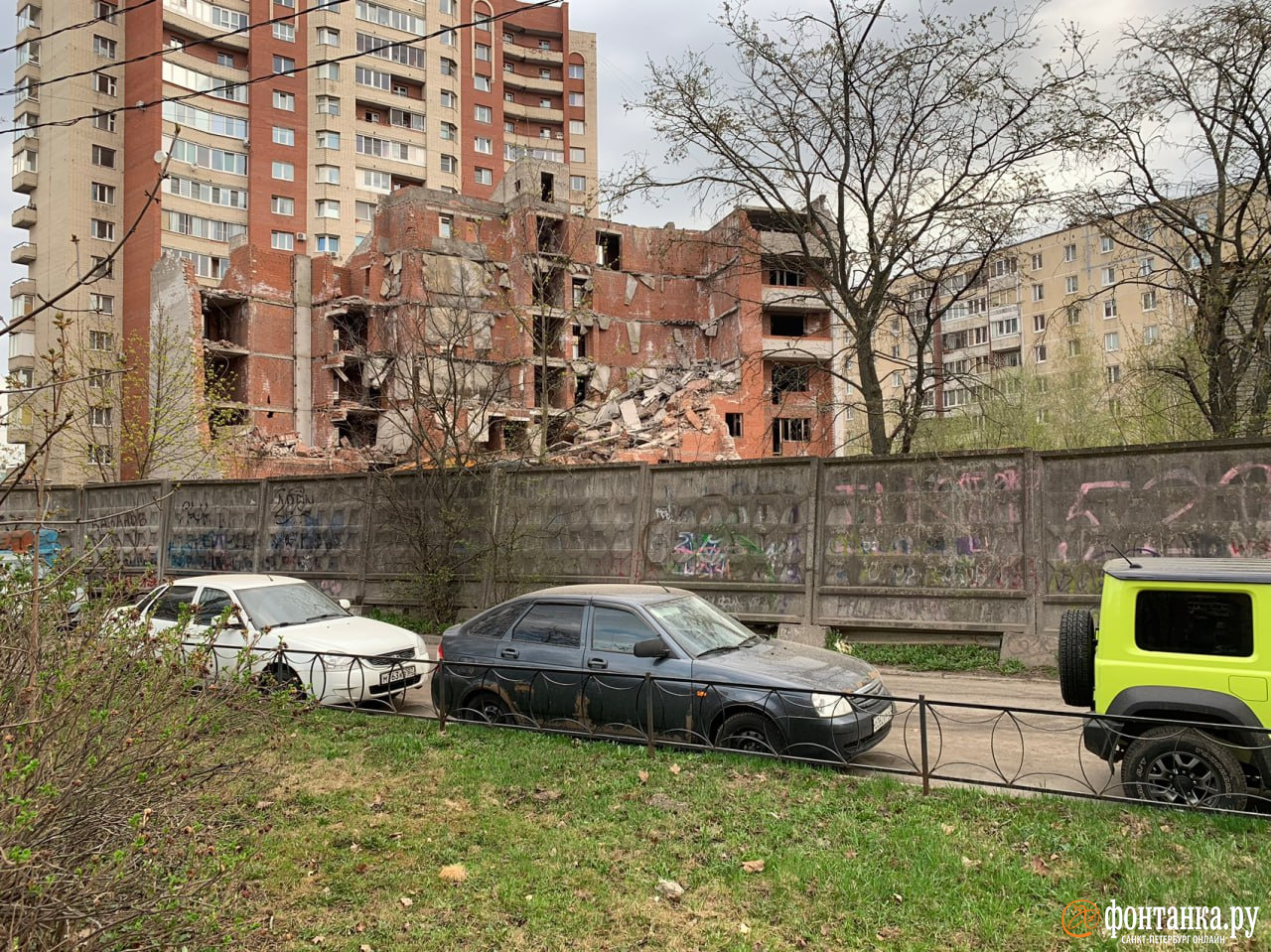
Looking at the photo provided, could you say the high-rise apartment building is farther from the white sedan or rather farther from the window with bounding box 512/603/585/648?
the window with bounding box 512/603/585/648

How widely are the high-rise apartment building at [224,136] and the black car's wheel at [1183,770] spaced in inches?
2093

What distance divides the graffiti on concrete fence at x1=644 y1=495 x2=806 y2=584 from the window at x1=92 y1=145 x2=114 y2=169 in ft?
191

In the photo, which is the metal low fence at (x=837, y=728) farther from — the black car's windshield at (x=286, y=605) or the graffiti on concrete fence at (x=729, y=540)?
the graffiti on concrete fence at (x=729, y=540)

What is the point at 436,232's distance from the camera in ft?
167

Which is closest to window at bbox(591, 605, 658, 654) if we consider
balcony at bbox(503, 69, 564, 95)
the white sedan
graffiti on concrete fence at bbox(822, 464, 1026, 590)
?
the white sedan

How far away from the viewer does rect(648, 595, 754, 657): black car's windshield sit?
8078mm

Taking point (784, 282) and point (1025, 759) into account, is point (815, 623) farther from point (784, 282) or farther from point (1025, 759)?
point (784, 282)

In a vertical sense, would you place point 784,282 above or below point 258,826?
above

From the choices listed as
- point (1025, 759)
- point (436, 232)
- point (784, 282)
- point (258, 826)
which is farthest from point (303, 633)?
point (784, 282)

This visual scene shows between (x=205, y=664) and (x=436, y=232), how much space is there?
49024 mm

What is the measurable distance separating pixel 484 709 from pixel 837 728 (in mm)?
3656

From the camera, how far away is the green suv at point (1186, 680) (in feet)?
18.9

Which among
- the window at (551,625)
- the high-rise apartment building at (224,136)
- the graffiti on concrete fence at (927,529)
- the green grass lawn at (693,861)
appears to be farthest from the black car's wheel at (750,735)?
the high-rise apartment building at (224,136)

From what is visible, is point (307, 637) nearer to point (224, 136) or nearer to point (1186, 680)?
point (1186, 680)
